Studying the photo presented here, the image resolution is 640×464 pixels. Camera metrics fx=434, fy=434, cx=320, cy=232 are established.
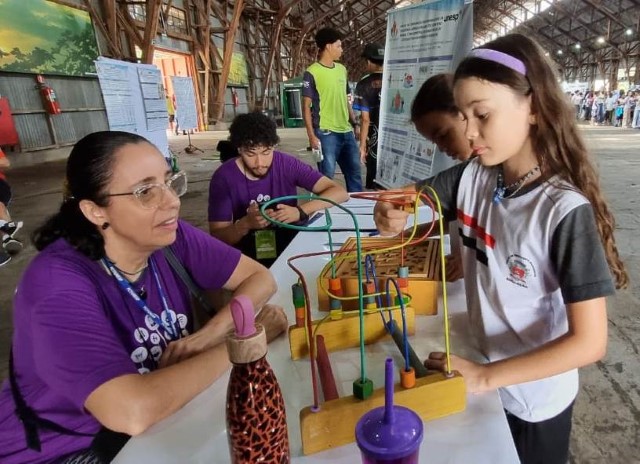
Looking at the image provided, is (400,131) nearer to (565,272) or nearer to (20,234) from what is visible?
(565,272)

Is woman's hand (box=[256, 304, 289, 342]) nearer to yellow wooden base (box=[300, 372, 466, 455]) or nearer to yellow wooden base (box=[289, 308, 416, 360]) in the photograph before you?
yellow wooden base (box=[289, 308, 416, 360])

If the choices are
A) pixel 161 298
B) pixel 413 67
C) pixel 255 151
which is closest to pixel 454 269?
pixel 161 298

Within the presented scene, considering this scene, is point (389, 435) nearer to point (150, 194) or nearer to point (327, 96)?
point (150, 194)

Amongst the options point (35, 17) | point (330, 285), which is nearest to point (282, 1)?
point (35, 17)

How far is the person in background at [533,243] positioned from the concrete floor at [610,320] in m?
0.13

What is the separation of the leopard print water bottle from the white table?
0.45 feet

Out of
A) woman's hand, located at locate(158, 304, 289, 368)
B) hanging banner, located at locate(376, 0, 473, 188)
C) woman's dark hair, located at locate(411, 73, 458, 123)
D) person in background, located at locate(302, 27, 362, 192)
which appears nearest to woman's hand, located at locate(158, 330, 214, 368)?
woman's hand, located at locate(158, 304, 289, 368)

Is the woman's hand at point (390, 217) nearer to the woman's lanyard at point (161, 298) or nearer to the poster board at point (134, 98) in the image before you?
the woman's lanyard at point (161, 298)

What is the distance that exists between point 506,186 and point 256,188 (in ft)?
4.70

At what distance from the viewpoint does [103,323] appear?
2.93 feet

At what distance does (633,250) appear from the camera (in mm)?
3260

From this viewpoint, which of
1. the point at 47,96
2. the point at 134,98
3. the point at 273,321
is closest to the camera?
the point at 273,321

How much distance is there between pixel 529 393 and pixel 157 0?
9.53 metres

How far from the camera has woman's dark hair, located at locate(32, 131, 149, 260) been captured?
0.99 m
